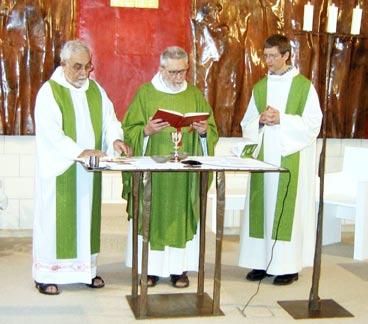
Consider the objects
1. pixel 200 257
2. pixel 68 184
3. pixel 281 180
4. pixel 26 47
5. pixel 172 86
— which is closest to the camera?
pixel 200 257

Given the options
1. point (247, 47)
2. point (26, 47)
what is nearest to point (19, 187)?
point (26, 47)

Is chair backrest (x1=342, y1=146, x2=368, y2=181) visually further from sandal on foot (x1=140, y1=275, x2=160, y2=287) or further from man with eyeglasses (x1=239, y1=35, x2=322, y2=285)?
sandal on foot (x1=140, y1=275, x2=160, y2=287)

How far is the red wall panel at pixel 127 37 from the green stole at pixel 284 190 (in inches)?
63.7

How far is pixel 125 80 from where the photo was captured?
19.5 feet

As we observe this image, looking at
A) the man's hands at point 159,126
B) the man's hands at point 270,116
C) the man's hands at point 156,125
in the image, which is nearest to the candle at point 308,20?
the man's hands at point 270,116

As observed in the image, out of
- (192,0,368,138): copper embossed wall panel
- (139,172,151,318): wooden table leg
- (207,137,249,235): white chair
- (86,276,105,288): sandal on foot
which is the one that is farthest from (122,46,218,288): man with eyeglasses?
(192,0,368,138): copper embossed wall panel

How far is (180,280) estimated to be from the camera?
445 cm

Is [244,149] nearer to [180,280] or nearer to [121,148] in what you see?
[121,148]

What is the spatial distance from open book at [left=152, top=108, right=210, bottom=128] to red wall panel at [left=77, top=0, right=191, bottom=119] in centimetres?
212

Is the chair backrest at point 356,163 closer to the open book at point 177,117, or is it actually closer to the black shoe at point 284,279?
the black shoe at point 284,279

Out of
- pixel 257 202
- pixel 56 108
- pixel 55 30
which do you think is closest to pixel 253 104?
pixel 257 202

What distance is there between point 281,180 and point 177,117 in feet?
3.56

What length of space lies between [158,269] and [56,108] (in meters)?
1.19

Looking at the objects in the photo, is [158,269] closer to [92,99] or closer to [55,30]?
[92,99]
